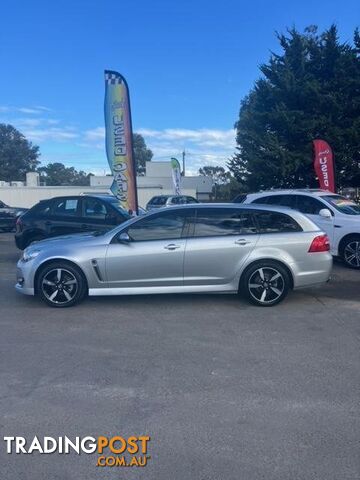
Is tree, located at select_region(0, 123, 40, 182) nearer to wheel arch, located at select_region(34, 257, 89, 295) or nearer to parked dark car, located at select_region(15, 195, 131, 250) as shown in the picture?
parked dark car, located at select_region(15, 195, 131, 250)

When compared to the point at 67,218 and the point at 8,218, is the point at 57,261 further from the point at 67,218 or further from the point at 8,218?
the point at 8,218

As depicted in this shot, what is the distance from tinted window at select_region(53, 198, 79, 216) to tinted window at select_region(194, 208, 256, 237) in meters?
4.77

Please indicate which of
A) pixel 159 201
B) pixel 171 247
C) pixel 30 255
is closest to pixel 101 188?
pixel 159 201

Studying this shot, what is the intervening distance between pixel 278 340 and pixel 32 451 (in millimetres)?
3012

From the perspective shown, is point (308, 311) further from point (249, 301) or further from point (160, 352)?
point (160, 352)

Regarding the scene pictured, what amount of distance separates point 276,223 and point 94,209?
522 cm

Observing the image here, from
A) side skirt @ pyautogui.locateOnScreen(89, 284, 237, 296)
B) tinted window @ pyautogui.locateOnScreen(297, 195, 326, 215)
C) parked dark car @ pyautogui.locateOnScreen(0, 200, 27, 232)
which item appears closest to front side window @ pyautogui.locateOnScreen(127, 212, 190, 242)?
side skirt @ pyautogui.locateOnScreen(89, 284, 237, 296)

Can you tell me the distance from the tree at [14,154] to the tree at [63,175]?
13.7 m

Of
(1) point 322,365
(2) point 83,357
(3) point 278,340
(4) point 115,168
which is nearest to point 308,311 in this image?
(3) point 278,340

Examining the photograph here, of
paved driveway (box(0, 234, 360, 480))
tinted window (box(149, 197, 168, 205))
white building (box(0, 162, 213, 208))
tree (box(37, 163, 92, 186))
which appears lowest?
paved driveway (box(0, 234, 360, 480))

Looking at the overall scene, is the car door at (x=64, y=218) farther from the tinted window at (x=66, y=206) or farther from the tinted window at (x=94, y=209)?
the tinted window at (x=94, y=209)

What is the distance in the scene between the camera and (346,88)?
72.1 ft

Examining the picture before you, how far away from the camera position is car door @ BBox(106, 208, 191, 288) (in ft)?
20.8

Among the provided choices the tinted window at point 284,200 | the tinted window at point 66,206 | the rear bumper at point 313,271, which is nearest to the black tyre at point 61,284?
the rear bumper at point 313,271
